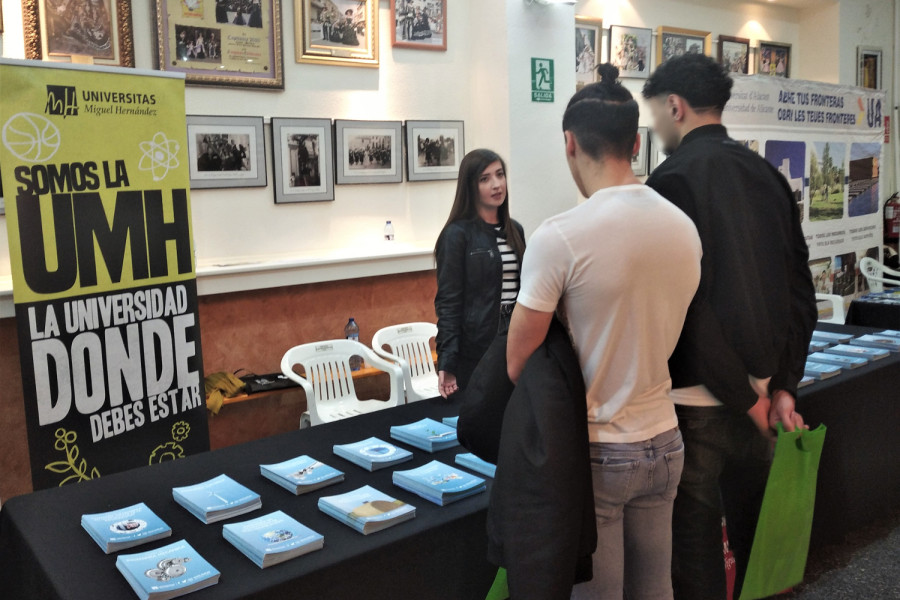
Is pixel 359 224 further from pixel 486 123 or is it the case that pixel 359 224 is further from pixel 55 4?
pixel 55 4

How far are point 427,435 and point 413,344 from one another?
213 centimetres

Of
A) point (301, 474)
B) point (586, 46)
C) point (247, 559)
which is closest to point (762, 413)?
point (301, 474)

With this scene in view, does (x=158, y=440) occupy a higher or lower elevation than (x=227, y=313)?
lower

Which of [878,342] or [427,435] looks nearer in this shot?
[427,435]

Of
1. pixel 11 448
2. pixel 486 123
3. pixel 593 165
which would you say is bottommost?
pixel 11 448

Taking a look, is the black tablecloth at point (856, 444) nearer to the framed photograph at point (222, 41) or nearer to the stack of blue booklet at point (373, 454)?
the stack of blue booklet at point (373, 454)

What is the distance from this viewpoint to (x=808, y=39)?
7.31 metres

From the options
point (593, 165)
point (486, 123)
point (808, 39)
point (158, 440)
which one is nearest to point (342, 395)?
point (158, 440)

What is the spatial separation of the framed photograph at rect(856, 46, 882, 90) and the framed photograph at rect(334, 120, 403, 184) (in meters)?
5.36

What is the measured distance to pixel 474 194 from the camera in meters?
3.00

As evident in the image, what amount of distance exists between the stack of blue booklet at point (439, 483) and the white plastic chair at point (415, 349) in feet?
6.84

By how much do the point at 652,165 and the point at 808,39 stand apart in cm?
268

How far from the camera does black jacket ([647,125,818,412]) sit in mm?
1652

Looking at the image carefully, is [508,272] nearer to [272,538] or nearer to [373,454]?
[373,454]
